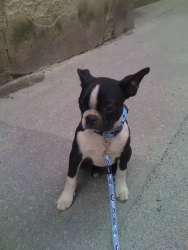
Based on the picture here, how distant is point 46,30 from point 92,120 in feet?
11.7

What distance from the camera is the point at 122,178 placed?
2408mm

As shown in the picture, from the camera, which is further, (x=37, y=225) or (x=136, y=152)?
(x=136, y=152)

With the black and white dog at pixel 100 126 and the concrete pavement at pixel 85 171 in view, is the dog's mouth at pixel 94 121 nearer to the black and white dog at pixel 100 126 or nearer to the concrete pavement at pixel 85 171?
the black and white dog at pixel 100 126

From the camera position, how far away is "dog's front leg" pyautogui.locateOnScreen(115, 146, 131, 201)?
2281 millimetres

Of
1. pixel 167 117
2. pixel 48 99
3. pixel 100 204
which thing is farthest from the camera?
pixel 48 99

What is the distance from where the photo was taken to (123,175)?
2.40m

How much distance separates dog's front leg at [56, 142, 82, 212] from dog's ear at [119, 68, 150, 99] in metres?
0.62

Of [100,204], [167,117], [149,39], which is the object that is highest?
[100,204]

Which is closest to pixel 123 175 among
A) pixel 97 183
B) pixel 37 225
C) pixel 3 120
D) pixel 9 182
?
pixel 97 183

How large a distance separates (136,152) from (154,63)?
9.70 feet

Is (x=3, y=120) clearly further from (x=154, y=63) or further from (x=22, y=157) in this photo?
(x=154, y=63)

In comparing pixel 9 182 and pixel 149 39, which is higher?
pixel 9 182

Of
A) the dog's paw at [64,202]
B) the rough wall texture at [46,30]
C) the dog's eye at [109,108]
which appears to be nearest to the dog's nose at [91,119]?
the dog's eye at [109,108]

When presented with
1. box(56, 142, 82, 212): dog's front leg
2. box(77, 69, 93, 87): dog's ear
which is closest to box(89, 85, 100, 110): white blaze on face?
box(77, 69, 93, 87): dog's ear
